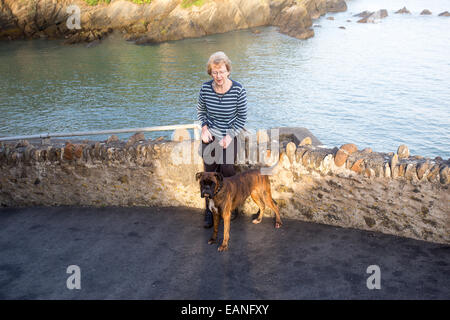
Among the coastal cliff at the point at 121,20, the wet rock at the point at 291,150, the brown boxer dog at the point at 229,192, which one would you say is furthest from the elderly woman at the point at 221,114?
the coastal cliff at the point at 121,20

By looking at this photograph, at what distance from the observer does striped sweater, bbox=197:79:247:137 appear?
20.0 ft

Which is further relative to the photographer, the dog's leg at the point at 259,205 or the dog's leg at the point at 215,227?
the dog's leg at the point at 259,205

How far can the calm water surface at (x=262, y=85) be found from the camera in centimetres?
2616

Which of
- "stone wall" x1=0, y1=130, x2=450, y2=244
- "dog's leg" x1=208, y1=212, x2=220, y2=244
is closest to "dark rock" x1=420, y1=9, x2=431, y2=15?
"stone wall" x1=0, y1=130, x2=450, y2=244

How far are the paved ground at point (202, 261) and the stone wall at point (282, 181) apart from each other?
320 mm

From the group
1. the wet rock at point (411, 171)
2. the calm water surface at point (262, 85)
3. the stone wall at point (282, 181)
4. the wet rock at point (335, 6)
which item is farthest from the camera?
the wet rock at point (335, 6)

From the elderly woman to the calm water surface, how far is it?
16.7 metres

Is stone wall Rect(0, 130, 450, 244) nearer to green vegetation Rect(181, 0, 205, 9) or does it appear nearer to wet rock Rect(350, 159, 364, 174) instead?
wet rock Rect(350, 159, 364, 174)

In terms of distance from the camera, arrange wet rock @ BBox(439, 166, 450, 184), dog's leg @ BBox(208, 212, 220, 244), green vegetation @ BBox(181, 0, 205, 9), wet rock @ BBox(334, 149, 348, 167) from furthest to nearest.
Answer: green vegetation @ BBox(181, 0, 205, 9)
wet rock @ BBox(334, 149, 348, 167)
dog's leg @ BBox(208, 212, 220, 244)
wet rock @ BBox(439, 166, 450, 184)

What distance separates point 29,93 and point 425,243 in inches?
1264

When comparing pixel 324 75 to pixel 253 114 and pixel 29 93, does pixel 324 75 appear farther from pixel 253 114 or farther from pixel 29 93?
pixel 29 93

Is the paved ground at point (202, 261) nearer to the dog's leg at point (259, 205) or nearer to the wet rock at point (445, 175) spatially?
the dog's leg at point (259, 205)

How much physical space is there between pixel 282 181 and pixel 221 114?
1.56 metres

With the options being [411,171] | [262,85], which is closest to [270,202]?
[411,171]
